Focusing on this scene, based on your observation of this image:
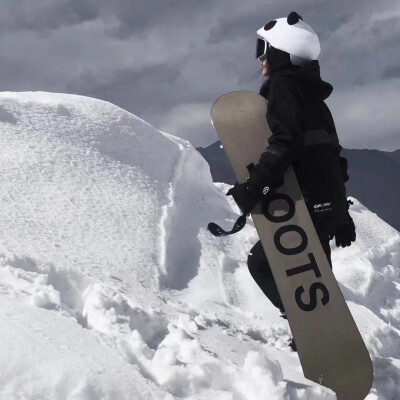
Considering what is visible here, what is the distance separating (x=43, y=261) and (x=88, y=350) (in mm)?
1234

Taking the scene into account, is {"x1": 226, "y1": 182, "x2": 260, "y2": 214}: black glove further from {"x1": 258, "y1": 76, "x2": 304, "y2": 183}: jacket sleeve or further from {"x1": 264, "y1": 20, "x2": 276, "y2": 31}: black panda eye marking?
{"x1": 264, "y1": 20, "x2": 276, "y2": 31}: black panda eye marking

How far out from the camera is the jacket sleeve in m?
3.04

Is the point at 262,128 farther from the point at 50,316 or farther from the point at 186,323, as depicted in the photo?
the point at 50,316

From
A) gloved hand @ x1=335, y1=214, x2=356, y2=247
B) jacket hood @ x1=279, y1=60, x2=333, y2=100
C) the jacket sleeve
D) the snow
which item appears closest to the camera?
the snow

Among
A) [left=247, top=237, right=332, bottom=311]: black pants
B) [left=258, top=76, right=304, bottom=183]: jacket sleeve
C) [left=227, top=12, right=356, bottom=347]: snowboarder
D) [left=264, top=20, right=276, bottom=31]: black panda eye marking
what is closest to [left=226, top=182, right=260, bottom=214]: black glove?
[left=227, top=12, right=356, bottom=347]: snowboarder

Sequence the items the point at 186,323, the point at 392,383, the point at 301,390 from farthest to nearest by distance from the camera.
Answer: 1. the point at 186,323
2. the point at 392,383
3. the point at 301,390

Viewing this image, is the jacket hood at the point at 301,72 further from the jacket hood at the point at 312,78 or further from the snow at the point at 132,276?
the snow at the point at 132,276

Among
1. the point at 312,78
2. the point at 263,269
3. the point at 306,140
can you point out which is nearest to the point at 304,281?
the point at 263,269

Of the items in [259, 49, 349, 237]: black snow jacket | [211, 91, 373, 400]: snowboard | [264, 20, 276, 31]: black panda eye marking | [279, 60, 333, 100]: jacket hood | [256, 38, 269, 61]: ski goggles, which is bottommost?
[211, 91, 373, 400]: snowboard

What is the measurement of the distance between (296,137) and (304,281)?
28.7 inches

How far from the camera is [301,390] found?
8.57 ft

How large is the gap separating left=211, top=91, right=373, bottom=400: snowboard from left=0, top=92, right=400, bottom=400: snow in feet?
0.64

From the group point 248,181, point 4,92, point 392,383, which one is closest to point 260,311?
point 392,383

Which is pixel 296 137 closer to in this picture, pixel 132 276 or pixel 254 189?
pixel 254 189
